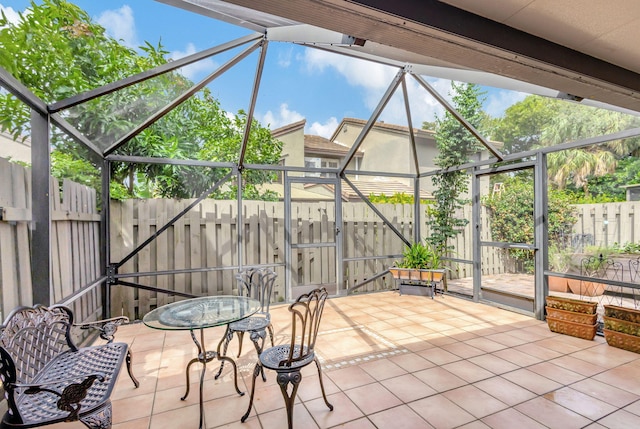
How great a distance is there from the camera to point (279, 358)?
7.00 feet

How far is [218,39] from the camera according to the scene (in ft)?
11.6

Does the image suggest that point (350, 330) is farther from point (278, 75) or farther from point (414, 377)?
point (278, 75)

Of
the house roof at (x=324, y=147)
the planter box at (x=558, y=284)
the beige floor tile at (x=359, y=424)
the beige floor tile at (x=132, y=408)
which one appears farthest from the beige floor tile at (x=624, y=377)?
the house roof at (x=324, y=147)

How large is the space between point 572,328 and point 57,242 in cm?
524

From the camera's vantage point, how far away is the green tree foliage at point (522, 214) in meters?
3.96

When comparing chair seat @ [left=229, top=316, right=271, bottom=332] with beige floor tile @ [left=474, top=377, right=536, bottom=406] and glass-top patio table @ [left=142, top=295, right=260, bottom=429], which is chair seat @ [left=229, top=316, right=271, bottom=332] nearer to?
glass-top patio table @ [left=142, top=295, right=260, bottom=429]

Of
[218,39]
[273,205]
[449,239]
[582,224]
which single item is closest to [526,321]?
[582,224]

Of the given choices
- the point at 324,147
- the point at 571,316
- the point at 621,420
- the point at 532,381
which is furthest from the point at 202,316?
the point at 324,147

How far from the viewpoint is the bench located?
4.83 feet

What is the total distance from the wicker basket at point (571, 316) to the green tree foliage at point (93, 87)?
490cm

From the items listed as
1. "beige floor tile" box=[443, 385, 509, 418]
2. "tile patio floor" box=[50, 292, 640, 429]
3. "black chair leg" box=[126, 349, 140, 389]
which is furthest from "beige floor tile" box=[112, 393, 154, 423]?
"beige floor tile" box=[443, 385, 509, 418]

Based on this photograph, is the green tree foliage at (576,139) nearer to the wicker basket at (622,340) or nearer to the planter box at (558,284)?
the planter box at (558,284)

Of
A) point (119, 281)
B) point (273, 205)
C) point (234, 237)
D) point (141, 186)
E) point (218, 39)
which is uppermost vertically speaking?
point (218, 39)

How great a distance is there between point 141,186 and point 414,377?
4.60 m
